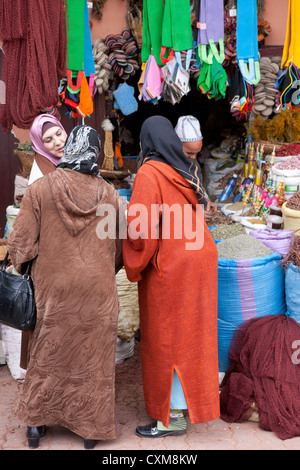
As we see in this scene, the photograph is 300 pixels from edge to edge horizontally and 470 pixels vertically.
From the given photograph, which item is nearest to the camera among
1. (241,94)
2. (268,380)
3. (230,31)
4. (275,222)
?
(268,380)

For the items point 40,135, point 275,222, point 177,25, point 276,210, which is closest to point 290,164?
point 276,210

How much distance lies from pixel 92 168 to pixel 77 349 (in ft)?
2.97

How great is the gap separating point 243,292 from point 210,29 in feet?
7.13

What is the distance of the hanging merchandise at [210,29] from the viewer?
4.52m

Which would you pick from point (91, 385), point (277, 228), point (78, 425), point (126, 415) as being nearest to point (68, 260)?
point (91, 385)

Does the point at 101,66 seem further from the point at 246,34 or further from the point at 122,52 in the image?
the point at 246,34

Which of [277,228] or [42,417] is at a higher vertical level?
[277,228]

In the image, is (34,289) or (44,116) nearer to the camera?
(34,289)

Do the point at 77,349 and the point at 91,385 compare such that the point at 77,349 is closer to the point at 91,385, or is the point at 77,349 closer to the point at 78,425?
the point at 91,385

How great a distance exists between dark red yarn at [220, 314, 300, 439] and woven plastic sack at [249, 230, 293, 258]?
61cm

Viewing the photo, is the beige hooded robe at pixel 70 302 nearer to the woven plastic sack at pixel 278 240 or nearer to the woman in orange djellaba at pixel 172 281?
the woman in orange djellaba at pixel 172 281

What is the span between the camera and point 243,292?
11.8 ft

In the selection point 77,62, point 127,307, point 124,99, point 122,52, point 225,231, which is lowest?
point 127,307

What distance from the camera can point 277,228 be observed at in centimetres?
427
